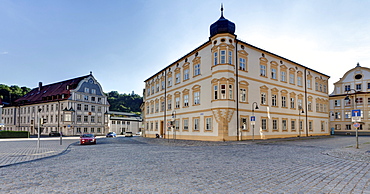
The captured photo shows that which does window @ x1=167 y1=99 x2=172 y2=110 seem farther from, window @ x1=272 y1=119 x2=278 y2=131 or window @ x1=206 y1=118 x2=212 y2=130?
window @ x1=272 y1=119 x2=278 y2=131

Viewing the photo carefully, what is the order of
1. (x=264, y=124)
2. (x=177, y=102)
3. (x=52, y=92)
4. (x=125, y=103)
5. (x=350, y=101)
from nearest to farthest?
(x=264, y=124), (x=177, y=102), (x=350, y=101), (x=52, y=92), (x=125, y=103)

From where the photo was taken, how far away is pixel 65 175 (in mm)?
8289

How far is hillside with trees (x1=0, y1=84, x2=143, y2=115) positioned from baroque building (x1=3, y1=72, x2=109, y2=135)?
17.9 metres

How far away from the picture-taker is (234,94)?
28141 mm

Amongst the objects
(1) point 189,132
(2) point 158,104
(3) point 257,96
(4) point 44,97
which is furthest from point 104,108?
(3) point 257,96

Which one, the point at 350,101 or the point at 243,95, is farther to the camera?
the point at 350,101

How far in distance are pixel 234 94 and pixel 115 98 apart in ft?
323

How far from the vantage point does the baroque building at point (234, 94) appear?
2783 cm

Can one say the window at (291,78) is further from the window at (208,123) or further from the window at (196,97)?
the window at (208,123)

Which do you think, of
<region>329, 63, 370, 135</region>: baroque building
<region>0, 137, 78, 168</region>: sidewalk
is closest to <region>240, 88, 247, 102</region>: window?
<region>0, 137, 78, 168</region>: sidewalk

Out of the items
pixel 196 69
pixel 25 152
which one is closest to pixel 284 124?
pixel 196 69

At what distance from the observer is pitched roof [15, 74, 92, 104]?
6631cm

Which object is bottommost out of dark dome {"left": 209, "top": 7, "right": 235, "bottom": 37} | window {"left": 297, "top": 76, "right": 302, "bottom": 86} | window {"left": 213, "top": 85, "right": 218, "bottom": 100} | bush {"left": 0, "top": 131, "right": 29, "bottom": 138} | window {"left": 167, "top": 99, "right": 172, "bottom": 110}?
bush {"left": 0, "top": 131, "right": 29, "bottom": 138}

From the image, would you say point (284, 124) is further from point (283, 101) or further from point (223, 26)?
point (223, 26)
